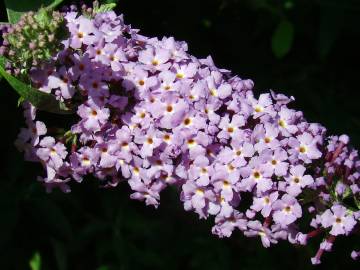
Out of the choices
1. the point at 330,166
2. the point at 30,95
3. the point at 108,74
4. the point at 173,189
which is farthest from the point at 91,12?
the point at 173,189

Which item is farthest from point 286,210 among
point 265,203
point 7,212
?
point 7,212

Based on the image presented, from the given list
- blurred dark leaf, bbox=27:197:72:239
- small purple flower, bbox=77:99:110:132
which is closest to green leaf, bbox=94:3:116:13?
small purple flower, bbox=77:99:110:132

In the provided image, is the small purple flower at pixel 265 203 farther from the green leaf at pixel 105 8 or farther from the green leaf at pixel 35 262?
the green leaf at pixel 35 262

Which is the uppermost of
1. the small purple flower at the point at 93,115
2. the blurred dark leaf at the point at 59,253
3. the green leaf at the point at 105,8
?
the green leaf at the point at 105,8

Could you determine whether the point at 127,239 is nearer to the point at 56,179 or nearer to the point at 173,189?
the point at 173,189

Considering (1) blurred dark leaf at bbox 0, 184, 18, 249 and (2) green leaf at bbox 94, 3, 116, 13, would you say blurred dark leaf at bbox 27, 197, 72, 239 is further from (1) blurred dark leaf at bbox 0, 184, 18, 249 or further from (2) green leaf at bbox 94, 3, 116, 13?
(2) green leaf at bbox 94, 3, 116, 13

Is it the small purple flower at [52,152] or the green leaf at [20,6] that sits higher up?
the green leaf at [20,6]

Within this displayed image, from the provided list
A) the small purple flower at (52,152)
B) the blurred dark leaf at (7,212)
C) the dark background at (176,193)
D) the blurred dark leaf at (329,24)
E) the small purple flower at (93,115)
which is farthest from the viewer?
the blurred dark leaf at (329,24)

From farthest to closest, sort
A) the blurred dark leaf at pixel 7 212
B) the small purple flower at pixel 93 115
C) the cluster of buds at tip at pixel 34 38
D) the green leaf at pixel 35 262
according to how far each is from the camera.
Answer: the green leaf at pixel 35 262 < the blurred dark leaf at pixel 7 212 < the small purple flower at pixel 93 115 < the cluster of buds at tip at pixel 34 38

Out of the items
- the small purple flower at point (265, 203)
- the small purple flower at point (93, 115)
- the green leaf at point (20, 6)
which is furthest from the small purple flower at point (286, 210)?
the green leaf at point (20, 6)
